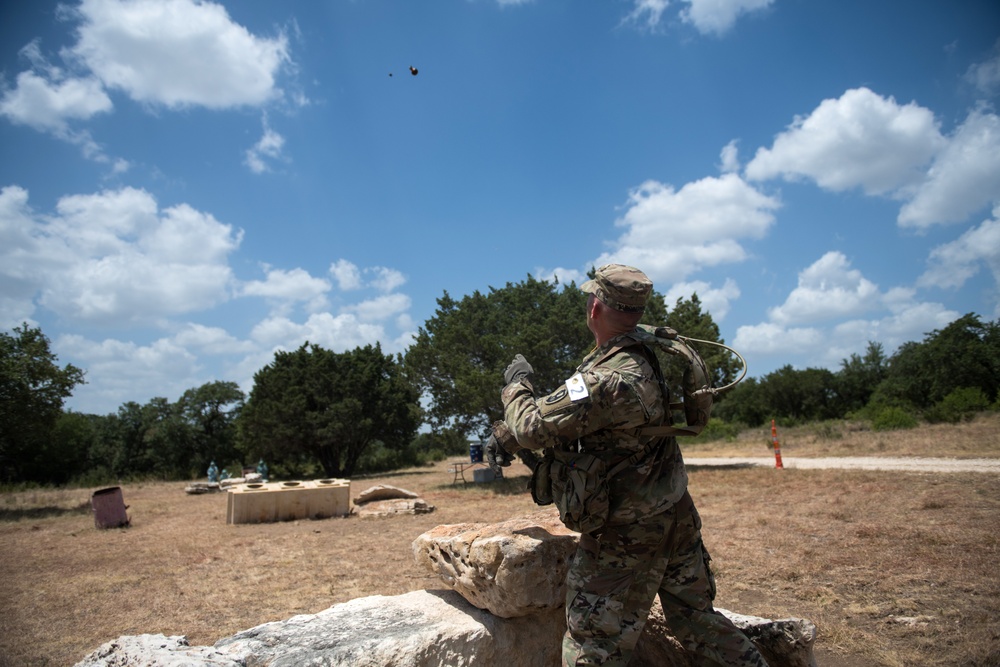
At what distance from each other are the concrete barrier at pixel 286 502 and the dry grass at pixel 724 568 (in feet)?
1.68

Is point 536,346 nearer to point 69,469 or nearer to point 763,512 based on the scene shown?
point 763,512

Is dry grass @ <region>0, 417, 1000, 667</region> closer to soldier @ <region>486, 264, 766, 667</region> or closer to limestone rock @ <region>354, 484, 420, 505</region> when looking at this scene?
limestone rock @ <region>354, 484, 420, 505</region>

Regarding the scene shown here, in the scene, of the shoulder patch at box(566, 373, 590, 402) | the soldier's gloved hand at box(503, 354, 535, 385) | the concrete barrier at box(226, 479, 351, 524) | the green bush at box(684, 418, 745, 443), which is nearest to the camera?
the shoulder patch at box(566, 373, 590, 402)

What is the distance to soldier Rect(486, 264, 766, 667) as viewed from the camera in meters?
2.51

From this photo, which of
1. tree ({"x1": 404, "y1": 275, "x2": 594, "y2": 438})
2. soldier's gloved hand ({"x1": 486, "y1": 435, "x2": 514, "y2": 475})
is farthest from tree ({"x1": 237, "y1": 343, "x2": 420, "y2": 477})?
soldier's gloved hand ({"x1": 486, "y1": 435, "x2": 514, "y2": 475})

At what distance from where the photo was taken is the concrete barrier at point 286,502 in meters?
12.1

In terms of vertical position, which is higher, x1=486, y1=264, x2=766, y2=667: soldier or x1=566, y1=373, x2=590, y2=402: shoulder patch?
x1=566, y1=373, x2=590, y2=402: shoulder patch

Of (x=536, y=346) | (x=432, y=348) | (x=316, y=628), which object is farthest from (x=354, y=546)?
(x=432, y=348)

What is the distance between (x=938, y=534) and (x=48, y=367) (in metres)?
18.6

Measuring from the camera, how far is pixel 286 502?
12.5 m

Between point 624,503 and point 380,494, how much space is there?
11876mm

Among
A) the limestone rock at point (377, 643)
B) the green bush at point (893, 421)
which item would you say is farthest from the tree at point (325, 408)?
the limestone rock at point (377, 643)

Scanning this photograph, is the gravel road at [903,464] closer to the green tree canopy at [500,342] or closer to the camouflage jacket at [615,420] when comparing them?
the green tree canopy at [500,342]

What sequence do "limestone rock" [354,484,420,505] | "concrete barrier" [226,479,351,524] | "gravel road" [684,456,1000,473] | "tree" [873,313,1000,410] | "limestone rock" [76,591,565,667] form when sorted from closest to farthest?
"limestone rock" [76,591,565,667] → "gravel road" [684,456,1000,473] → "concrete barrier" [226,479,351,524] → "limestone rock" [354,484,420,505] → "tree" [873,313,1000,410]
